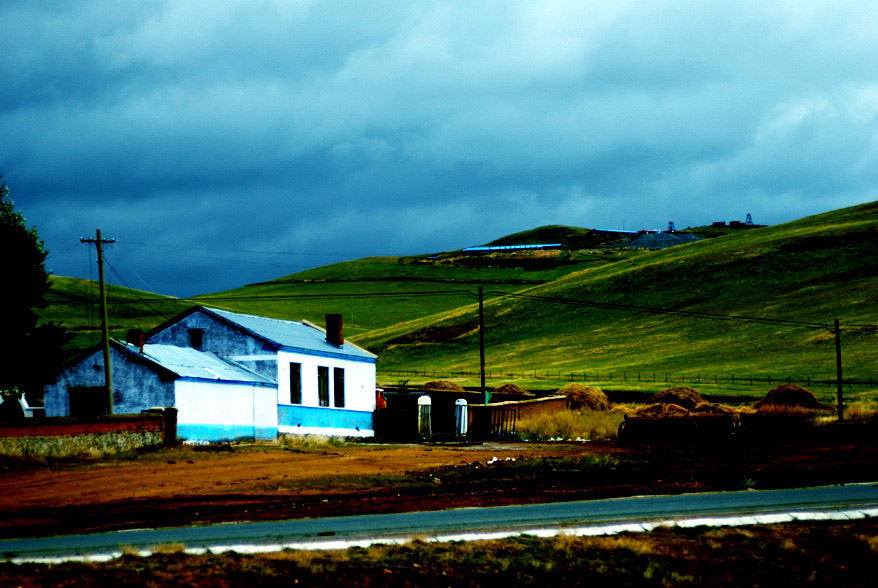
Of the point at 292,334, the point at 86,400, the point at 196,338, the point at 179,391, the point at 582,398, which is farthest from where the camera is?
the point at 582,398

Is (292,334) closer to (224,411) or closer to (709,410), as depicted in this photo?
(224,411)

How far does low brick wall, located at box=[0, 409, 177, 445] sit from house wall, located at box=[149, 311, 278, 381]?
7891 millimetres

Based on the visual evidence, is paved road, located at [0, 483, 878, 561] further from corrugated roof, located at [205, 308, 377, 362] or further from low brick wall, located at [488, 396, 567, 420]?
low brick wall, located at [488, 396, 567, 420]

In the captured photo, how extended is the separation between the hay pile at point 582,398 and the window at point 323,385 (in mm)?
17832

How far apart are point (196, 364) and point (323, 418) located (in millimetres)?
7234

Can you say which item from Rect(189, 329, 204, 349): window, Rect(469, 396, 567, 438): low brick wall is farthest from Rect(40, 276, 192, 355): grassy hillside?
Rect(189, 329, 204, 349): window

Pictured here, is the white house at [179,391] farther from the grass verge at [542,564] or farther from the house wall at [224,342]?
the grass verge at [542,564]

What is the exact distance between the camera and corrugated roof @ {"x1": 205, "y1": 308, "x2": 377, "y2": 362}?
42875 millimetres

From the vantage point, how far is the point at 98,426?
3145 cm

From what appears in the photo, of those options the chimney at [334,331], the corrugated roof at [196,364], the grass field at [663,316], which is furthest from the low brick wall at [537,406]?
the grass field at [663,316]

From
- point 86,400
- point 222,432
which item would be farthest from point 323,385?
point 86,400

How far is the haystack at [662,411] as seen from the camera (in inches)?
2044

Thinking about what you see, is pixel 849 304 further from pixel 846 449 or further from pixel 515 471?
pixel 515 471

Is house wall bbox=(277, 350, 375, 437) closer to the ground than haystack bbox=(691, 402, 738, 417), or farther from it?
farther from it
